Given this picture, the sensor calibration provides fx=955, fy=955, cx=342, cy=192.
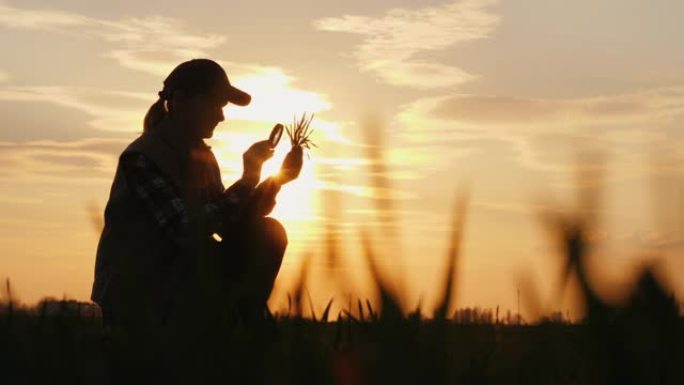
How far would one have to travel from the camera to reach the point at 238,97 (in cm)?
754

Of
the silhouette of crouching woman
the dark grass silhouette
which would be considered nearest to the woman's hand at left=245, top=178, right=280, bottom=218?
the silhouette of crouching woman

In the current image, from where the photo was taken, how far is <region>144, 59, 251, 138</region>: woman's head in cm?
699

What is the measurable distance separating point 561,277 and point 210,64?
6197mm

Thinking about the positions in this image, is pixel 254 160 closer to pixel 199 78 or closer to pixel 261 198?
pixel 261 198

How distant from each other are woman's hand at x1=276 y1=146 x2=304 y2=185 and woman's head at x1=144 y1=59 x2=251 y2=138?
0.77 metres

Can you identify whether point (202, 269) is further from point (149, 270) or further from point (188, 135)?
point (188, 135)

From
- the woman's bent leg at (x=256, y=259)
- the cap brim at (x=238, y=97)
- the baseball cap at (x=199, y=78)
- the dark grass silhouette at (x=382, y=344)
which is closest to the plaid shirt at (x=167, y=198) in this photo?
the woman's bent leg at (x=256, y=259)

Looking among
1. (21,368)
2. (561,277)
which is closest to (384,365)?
(561,277)

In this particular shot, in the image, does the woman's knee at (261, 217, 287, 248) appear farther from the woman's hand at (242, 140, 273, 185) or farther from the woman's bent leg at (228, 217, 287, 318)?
the woman's hand at (242, 140, 273, 185)

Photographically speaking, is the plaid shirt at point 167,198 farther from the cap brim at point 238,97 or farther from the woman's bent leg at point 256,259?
the cap brim at point 238,97

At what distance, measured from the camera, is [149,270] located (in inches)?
252

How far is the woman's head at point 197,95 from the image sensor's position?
22.9ft

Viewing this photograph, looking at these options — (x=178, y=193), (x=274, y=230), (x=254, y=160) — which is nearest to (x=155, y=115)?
(x=178, y=193)

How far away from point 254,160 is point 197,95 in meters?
0.72
